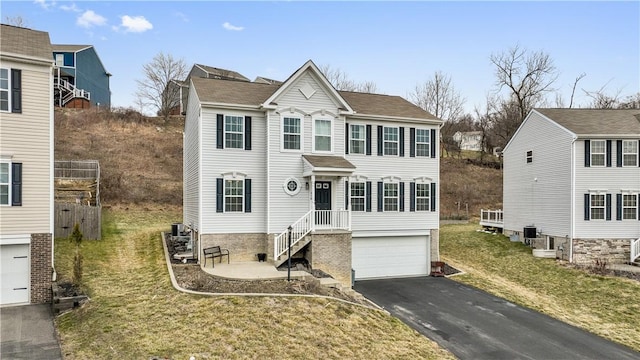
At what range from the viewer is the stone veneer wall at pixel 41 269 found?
13.1 metres

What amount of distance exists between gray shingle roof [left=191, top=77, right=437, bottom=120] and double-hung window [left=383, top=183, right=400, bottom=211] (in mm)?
3351

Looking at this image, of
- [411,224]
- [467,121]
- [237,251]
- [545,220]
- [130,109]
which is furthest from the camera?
[467,121]

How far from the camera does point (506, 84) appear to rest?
46.8 metres

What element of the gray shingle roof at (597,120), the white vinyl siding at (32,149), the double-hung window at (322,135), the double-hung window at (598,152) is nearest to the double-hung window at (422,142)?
the double-hung window at (322,135)

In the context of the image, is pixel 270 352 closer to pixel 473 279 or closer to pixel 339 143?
pixel 339 143

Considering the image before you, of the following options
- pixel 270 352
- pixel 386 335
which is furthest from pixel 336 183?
pixel 270 352

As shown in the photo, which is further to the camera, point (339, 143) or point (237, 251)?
point (339, 143)

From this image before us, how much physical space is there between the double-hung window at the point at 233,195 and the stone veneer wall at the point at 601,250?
1675cm

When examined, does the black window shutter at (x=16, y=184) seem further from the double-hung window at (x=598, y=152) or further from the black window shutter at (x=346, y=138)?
the double-hung window at (x=598, y=152)

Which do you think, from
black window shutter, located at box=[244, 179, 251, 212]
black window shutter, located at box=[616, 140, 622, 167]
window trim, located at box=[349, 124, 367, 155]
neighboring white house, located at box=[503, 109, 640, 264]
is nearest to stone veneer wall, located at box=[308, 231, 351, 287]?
black window shutter, located at box=[244, 179, 251, 212]

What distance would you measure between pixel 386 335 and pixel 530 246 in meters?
16.3

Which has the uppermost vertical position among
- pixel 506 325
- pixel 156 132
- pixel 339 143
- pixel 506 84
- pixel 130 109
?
pixel 506 84

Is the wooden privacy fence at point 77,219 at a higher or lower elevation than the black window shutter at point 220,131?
lower

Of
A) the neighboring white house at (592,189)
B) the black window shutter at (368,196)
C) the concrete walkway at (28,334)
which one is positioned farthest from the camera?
the neighboring white house at (592,189)
